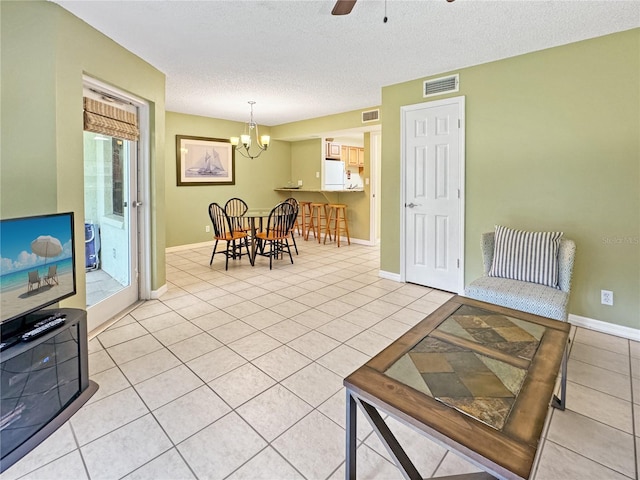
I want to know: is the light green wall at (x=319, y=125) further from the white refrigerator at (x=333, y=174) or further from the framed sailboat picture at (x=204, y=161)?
the framed sailboat picture at (x=204, y=161)

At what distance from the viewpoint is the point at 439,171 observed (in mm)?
3902

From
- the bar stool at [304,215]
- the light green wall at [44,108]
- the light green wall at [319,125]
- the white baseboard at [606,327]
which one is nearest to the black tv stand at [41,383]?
the light green wall at [44,108]

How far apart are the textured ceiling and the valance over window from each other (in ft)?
1.87

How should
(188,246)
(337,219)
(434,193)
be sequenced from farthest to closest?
(337,219) → (188,246) → (434,193)

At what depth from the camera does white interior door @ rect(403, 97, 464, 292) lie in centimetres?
377

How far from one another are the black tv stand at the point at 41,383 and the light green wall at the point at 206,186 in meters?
4.45

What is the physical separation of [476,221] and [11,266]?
12.2 ft

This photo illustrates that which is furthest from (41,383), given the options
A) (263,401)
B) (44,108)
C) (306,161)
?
(306,161)

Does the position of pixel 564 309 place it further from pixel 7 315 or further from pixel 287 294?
pixel 7 315

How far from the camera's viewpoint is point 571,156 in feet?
10.00

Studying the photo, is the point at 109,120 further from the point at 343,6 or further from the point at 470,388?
the point at 470,388

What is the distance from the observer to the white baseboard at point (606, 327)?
285 cm

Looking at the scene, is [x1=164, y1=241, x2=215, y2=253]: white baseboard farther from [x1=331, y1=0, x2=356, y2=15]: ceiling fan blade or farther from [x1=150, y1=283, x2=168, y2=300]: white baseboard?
[x1=331, y1=0, x2=356, y2=15]: ceiling fan blade

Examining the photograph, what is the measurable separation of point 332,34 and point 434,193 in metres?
2.00
